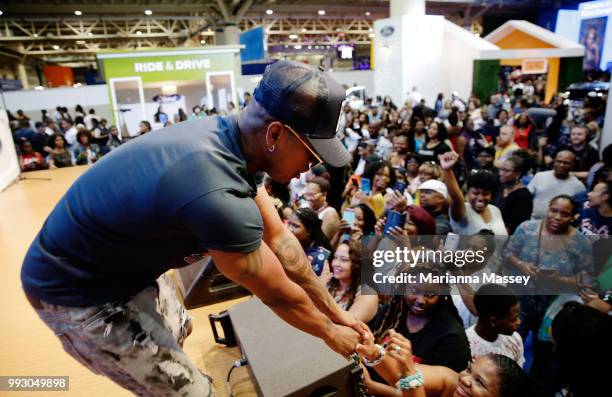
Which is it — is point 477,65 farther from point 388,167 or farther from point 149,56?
point 388,167

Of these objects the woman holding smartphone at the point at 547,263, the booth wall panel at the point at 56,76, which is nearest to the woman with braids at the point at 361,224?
the woman holding smartphone at the point at 547,263

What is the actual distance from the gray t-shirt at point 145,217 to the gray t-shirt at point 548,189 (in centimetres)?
350

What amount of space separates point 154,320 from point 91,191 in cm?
51

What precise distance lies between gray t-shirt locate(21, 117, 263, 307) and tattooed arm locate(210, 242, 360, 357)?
54 millimetres

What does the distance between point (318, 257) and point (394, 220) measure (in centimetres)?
77

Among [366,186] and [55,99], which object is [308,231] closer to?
[366,186]

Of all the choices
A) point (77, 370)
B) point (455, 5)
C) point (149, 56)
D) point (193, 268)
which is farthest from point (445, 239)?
point (455, 5)

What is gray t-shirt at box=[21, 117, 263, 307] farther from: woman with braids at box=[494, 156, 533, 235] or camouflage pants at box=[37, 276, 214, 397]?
woman with braids at box=[494, 156, 533, 235]

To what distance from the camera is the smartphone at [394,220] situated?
346cm

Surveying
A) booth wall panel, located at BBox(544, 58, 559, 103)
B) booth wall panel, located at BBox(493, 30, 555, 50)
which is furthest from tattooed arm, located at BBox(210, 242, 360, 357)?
booth wall panel, located at BBox(493, 30, 555, 50)

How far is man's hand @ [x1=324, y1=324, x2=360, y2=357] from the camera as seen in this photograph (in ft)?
4.89

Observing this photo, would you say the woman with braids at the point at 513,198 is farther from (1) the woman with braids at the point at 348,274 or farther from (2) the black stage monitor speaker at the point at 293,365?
(2) the black stage monitor speaker at the point at 293,365

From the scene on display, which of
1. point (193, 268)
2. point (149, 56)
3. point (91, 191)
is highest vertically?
point (149, 56)

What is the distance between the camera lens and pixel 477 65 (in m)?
15.6
